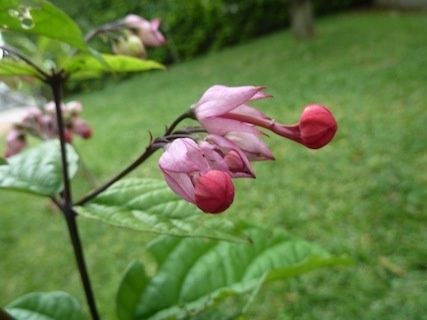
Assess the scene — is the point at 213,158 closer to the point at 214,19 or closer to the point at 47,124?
the point at 47,124

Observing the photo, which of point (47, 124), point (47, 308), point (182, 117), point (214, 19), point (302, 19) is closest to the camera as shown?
point (182, 117)

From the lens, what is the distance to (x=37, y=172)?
736 mm

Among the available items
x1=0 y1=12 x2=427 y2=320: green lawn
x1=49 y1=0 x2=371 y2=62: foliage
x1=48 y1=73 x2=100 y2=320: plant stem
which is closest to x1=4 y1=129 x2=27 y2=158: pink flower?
x1=0 y1=12 x2=427 y2=320: green lawn

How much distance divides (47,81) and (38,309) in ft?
0.86

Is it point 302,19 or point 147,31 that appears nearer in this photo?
point 147,31

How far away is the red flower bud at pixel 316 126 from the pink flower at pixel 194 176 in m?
0.06

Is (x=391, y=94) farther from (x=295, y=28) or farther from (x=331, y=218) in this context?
(x=295, y=28)

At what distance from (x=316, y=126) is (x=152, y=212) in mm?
241

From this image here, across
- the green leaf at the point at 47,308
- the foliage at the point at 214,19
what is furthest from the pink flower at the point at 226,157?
the foliage at the point at 214,19

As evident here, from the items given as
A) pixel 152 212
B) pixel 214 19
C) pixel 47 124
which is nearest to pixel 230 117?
pixel 152 212

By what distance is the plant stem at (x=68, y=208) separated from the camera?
67 cm

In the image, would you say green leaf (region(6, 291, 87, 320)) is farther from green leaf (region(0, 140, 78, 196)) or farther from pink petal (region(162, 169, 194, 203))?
pink petal (region(162, 169, 194, 203))

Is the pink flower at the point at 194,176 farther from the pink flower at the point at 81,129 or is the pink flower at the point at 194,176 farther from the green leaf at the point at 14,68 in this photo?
the pink flower at the point at 81,129

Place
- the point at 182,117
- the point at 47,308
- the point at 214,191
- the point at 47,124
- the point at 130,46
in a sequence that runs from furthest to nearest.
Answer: the point at 47,124
the point at 130,46
the point at 47,308
the point at 182,117
the point at 214,191
